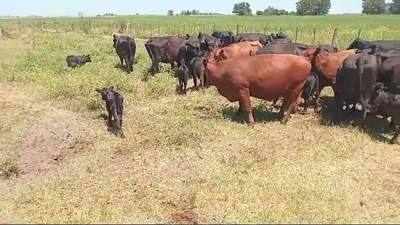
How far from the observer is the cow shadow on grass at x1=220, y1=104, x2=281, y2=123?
9602 mm

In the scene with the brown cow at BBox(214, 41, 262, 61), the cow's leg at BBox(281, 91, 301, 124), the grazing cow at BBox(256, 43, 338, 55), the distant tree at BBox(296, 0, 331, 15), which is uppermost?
the distant tree at BBox(296, 0, 331, 15)

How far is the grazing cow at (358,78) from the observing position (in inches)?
351

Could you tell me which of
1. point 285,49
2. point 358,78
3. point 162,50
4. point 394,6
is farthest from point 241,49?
point 394,6

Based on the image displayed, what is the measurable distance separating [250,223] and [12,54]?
16.7m

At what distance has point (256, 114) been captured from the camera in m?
10.1

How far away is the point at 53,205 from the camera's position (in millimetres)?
5781

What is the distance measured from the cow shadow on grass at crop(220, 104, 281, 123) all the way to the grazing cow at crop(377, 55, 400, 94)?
7.93 ft

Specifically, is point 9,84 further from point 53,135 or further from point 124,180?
point 124,180

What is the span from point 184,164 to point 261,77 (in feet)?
10.3

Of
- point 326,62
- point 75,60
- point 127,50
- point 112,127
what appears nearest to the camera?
point 112,127

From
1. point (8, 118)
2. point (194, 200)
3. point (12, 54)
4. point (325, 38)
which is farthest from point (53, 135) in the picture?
point (325, 38)

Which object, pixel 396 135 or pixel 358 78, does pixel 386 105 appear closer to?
pixel 396 135

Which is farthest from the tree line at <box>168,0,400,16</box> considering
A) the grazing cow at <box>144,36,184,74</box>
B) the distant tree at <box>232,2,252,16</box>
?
the grazing cow at <box>144,36,184,74</box>

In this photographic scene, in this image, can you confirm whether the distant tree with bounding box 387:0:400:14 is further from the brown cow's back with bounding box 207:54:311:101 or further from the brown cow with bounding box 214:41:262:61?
the brown cow's back with bounding box 207:54:311:101
